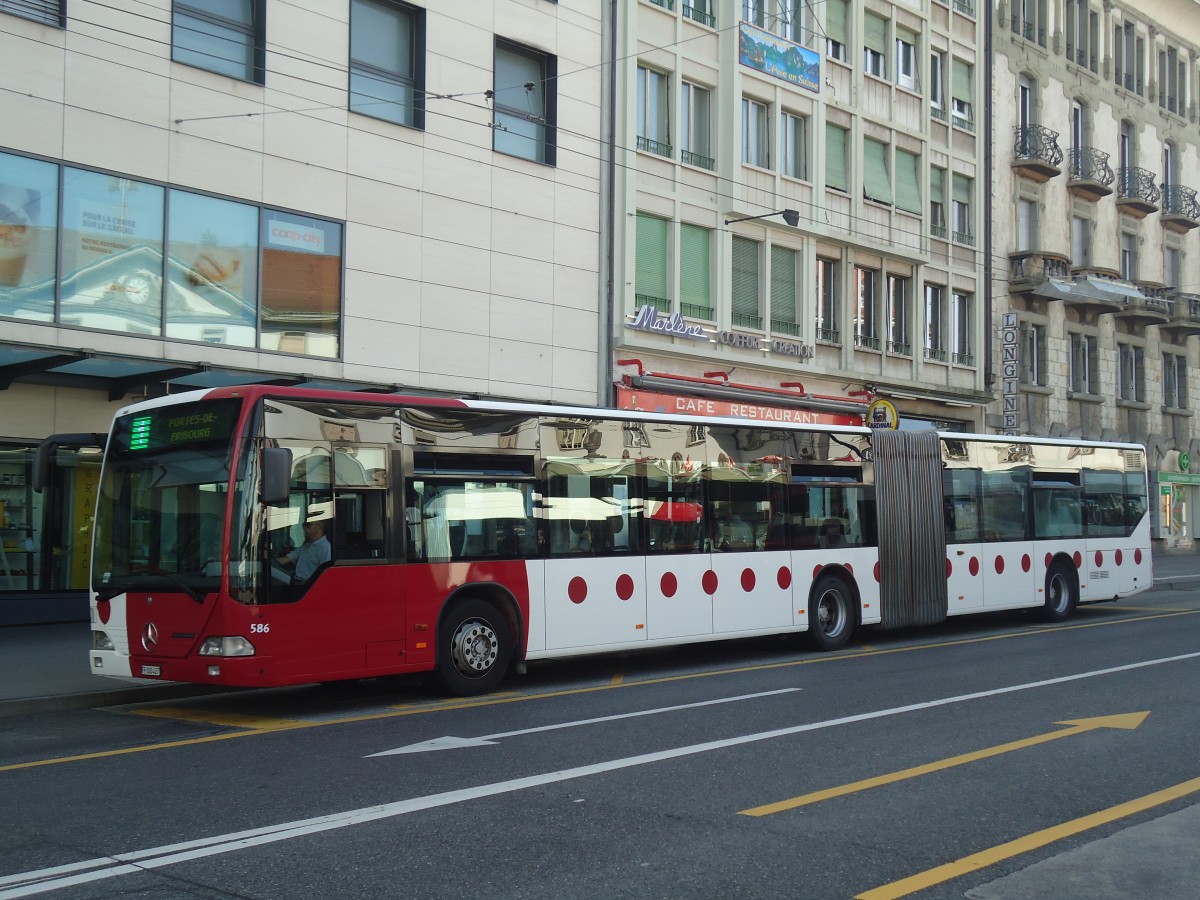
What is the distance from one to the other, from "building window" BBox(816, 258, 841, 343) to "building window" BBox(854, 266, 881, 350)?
2.37 ft

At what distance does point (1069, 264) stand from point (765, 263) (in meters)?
14.6

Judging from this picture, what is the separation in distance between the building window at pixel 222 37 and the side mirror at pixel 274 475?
10.7 m

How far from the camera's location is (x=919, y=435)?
63.1 ft

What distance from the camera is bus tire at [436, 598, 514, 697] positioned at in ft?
41.1

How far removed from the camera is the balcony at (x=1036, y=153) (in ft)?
126

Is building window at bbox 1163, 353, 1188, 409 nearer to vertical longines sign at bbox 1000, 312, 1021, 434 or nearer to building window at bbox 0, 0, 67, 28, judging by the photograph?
vertical longines sign at bbox 1000, 312, 1021, 434

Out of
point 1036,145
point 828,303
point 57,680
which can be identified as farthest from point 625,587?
point 1036,145

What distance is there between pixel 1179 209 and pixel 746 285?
955 inches

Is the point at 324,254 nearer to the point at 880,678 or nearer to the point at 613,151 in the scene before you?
the point at 613,151

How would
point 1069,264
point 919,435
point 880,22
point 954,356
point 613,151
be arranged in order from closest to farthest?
point 919,435, point 613,151, point 880,22, point 954,356, point 1069,264

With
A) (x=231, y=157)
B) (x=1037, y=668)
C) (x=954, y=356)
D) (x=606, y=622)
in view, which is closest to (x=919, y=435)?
(x=1037, y=668)

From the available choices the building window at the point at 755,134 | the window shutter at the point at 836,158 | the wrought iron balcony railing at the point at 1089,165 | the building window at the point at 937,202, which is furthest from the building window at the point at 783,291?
the wrought iron balcony railing at the point at 1089,165

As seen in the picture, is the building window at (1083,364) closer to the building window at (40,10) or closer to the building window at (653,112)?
the building window at (653,112)

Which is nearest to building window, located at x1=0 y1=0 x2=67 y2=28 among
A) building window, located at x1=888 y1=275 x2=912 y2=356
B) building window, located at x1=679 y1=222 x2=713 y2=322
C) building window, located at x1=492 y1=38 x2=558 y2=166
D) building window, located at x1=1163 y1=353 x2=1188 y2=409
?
building window, located at x1=492 y1=38 x2=558 y2=166
